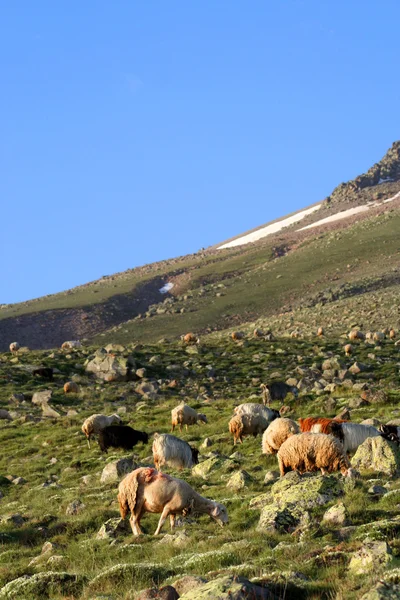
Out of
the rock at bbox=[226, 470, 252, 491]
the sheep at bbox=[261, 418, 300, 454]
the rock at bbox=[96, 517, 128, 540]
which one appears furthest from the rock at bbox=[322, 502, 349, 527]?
the sheep at bbox=[261, 418, 300, 454]

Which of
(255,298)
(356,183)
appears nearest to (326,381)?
(255,298)

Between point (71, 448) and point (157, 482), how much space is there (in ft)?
42.1

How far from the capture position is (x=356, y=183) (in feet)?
532

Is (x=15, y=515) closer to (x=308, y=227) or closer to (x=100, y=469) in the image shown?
(x=100, y=469)

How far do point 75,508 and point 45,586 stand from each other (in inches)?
240

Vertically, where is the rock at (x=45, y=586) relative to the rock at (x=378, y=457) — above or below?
above

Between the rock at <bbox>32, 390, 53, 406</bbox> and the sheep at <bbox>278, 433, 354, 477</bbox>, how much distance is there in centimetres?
2030

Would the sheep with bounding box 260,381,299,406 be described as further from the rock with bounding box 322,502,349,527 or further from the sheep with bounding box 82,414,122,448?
the rock with bounding box 322,502,349,527

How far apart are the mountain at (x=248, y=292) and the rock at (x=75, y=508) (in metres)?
38.5

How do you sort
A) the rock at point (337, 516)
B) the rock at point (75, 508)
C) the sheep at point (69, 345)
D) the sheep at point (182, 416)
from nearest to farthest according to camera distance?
the rock at point (337, 516) → the rock at point (75, 508) → the sheep at point (182, 416) → the sheep at point (69, 345)

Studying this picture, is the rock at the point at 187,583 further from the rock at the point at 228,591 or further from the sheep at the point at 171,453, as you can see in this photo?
the sheep at the point at 171,453

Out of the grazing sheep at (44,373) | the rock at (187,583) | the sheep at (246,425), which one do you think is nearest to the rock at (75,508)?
the sheep at (246,425)

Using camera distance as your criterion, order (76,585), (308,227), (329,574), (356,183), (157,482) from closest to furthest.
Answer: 1. (329,574)
2. (76,585)
3. (157,482)
4. (308,227)
5. (356,183)

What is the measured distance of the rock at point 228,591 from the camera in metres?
8.42
